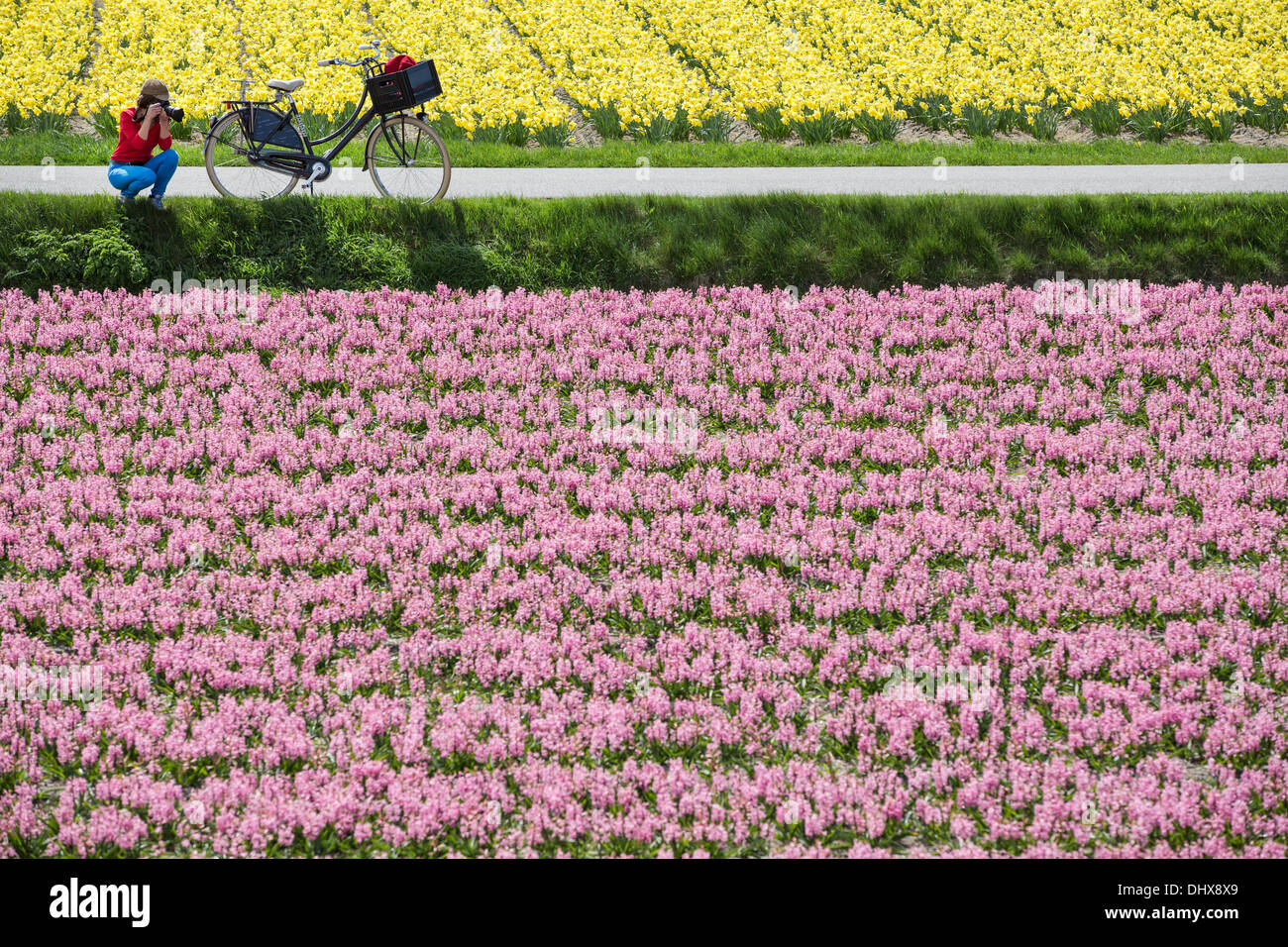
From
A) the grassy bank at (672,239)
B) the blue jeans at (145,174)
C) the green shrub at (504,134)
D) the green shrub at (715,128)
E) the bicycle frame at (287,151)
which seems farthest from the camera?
the green shrub at (715,128)

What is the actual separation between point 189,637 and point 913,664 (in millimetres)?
4270

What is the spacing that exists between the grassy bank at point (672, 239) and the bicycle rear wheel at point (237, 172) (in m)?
0.56

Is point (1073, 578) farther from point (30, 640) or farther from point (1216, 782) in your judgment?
point (30, 640)

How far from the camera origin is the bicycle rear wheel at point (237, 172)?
12766 millimetres

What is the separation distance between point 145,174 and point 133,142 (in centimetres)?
34

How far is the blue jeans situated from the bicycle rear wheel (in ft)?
2.01

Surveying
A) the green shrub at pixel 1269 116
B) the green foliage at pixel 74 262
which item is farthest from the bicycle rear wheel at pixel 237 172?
the green shrub at pixel 1269 116

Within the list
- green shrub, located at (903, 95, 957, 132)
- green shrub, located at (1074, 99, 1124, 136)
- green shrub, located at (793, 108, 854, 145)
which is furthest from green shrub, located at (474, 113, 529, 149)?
green shrub, located at (1074, 99, 1124, 136)

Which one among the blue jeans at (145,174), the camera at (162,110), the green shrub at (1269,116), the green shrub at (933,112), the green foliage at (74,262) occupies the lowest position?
the green foliage at (74,262)

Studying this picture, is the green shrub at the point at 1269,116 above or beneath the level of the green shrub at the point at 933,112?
above

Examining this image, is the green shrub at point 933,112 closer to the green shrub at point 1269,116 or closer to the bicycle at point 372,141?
the green shrub at point 1269,116

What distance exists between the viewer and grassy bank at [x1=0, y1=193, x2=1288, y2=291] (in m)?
12.1

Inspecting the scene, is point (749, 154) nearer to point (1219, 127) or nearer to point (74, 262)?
point (1219, 127)

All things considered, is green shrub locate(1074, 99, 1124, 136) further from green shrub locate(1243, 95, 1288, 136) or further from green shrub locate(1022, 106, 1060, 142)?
green shrub locate(1243, 95, 1288, 136)
